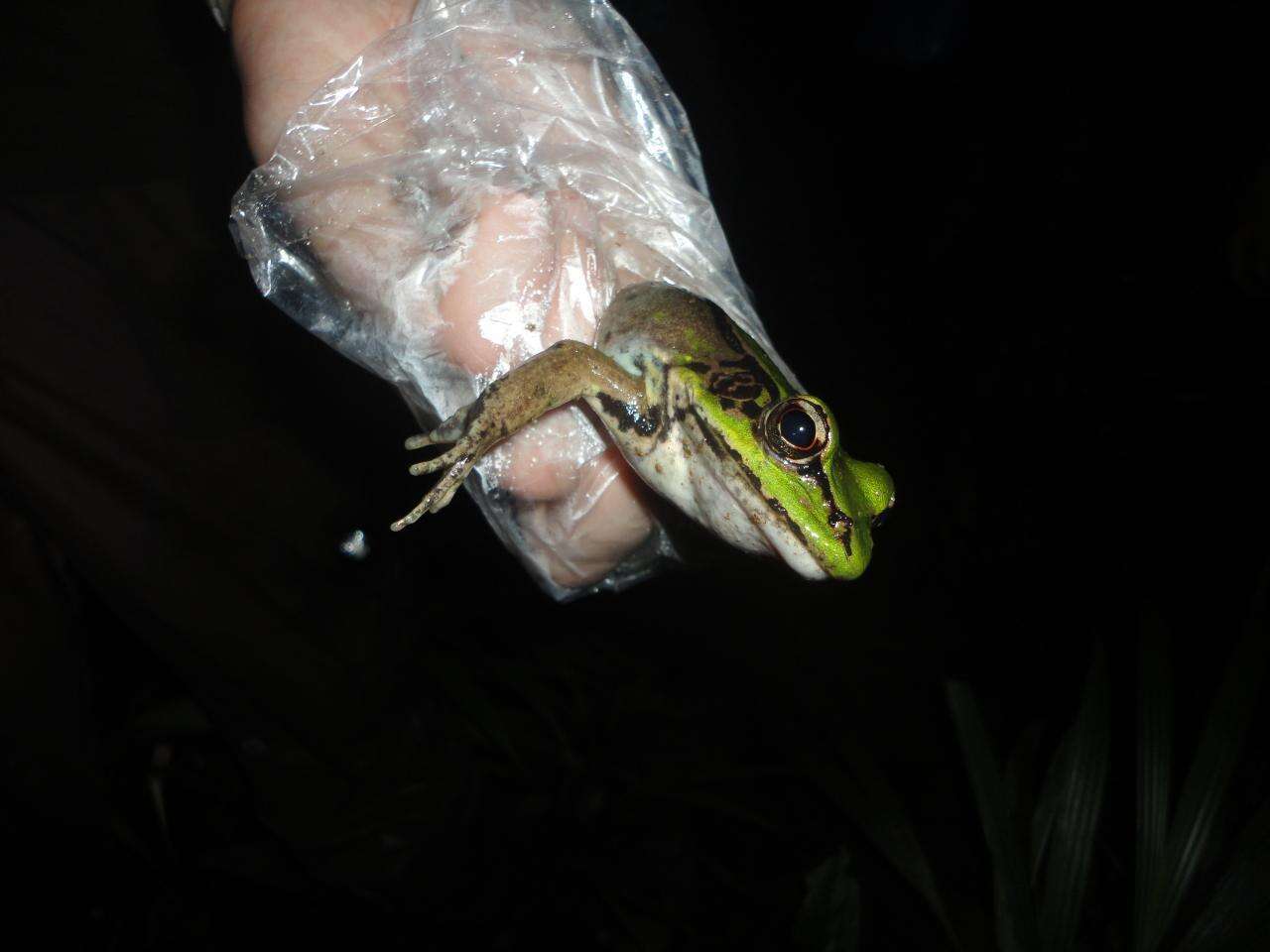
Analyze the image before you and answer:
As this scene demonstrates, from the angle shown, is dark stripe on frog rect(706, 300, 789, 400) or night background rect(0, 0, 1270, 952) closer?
dark stripe on frog rect(706, 300, 789, 400)

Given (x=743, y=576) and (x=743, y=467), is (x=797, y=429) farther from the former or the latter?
(x=743, y=576)

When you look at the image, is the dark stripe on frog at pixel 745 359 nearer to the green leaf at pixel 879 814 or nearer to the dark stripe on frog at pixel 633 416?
the dark stripe on frog at pixel 633 416

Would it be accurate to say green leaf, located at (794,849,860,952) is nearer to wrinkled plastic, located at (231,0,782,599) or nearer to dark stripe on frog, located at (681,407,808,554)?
wrinkled plastic, located at (231,0,782,599)

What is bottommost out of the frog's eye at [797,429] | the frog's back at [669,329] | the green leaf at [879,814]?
the green leaf at [879,814]

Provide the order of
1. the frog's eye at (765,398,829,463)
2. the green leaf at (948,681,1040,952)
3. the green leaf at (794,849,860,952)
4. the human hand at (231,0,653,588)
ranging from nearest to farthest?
the frog's eye at (765,398,829,463), the human hand at (231,0,653,588), the green leaf at (948,681,1040,952), the green leaf at (794,849,860,952)

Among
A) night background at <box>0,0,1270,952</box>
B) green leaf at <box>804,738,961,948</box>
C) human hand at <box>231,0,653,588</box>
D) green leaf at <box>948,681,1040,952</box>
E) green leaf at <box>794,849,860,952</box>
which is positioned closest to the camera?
human hand at <box>231,0,653,588</box>

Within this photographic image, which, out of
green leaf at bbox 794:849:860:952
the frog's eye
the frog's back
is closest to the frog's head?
the frog's eye

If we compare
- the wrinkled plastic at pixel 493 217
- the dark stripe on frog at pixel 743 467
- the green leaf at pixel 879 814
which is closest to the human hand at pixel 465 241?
the wrinkled plastic at pixel 493 217

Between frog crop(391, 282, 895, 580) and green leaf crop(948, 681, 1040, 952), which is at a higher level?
frog crop(391, 282, 895, 580)

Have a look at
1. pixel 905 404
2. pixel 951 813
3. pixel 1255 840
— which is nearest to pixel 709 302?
pixel 1255 840

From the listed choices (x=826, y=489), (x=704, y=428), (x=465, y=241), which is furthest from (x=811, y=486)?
(x=465, y=241)
